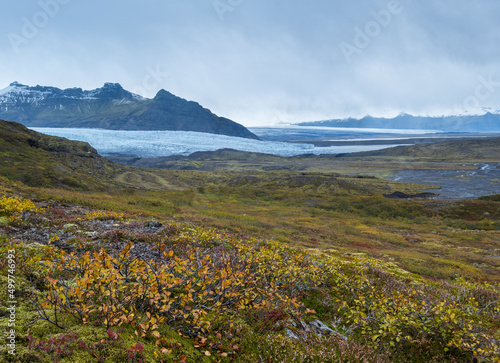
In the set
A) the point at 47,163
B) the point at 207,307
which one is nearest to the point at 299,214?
the point at 207,307

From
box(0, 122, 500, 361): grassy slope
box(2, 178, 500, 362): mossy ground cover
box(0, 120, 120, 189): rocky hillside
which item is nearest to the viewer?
box(2, 178, 500, 362): mossy ground cover

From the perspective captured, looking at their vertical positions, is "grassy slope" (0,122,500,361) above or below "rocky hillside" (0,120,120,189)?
below

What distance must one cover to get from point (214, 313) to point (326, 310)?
375cm

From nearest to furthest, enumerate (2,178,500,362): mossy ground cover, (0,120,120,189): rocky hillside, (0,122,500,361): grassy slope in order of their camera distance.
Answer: (2,178,500,362): mossy ground cover < (0,122,500,361): grassy slope < (0,120,120,189): rocky hillside

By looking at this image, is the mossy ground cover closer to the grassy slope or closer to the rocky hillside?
the grassy slope

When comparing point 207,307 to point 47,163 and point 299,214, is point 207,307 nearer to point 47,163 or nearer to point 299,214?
point 299,214

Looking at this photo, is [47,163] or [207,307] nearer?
[207,307]

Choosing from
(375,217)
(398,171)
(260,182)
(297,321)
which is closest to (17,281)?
(297,321)

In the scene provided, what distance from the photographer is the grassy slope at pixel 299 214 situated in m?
18.7

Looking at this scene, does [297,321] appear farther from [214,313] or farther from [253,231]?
[253,231]

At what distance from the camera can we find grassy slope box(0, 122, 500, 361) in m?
18.7

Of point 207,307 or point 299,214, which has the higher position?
point 207,307

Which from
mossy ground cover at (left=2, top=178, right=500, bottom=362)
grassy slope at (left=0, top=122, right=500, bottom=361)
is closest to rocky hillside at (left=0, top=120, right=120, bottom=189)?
grassy slope at (left=0, top=122, right=500, bottom=361)

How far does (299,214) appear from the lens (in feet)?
150
